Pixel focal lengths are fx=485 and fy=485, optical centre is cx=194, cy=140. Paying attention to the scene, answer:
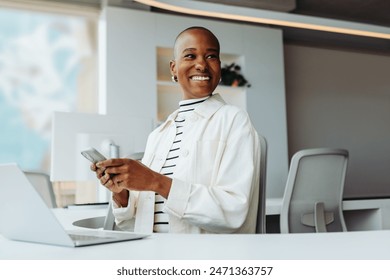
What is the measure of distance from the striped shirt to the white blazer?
0.9 inches

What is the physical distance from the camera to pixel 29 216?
105 centimetres

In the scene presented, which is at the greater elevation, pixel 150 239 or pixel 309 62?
pixel 309 62

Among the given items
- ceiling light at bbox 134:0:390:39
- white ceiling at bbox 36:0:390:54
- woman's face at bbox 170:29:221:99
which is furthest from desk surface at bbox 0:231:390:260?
white ceiling at bbox 36:0:390:54

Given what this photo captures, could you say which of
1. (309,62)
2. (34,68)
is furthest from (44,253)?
(309,62)

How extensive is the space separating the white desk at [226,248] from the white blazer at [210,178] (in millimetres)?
282

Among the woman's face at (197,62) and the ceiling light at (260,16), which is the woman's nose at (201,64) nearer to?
the woman's face at (197,62)

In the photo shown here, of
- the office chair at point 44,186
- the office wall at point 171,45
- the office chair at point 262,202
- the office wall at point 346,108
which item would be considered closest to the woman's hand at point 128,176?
the office chair at point 262,202

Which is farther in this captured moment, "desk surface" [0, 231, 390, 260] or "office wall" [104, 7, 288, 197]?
"office wall" [104, 7, 288, 197]

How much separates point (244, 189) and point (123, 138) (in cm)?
135

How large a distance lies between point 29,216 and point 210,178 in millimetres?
709

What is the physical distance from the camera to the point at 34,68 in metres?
5.60

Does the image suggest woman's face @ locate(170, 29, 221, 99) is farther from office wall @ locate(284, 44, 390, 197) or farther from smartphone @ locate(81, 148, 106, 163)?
office wall @ locate(284, 44, 390, 197)

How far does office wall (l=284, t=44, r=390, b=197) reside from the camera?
738cm
